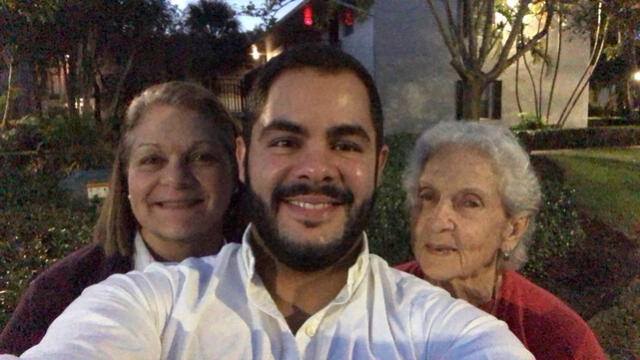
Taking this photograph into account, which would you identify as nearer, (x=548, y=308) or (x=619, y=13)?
(x=548, y=308)

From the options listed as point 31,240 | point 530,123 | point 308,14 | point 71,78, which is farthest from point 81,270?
point 530,123

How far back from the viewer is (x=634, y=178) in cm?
1073

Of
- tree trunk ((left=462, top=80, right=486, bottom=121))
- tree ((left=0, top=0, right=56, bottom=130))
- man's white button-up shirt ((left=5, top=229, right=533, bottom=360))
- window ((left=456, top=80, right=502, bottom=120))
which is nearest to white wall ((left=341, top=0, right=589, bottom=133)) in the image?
window ((left=456, top=80, right=502, bottom=120))

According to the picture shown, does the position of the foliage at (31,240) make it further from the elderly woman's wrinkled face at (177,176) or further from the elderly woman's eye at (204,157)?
the elderly woman's eye at (204,157)

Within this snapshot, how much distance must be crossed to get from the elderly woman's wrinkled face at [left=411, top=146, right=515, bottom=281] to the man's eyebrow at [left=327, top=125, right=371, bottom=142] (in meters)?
0.69

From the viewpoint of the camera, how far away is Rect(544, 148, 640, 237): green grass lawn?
26.2 feet

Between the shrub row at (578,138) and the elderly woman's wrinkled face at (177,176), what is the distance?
1449cm

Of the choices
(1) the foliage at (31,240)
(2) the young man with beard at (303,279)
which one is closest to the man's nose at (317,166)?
(2) the young man with beard at (303,279)

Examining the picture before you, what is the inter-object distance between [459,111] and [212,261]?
16.1 m

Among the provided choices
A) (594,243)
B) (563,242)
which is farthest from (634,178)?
(563,242)

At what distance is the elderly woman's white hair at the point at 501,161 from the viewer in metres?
2.59

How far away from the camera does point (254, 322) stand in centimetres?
192

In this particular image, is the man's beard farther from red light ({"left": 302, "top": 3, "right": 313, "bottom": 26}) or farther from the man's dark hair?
red light ({"left": 302, "top": 3, "right": 313, "bottom": 26})

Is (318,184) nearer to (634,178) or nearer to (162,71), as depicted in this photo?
(634,178)
